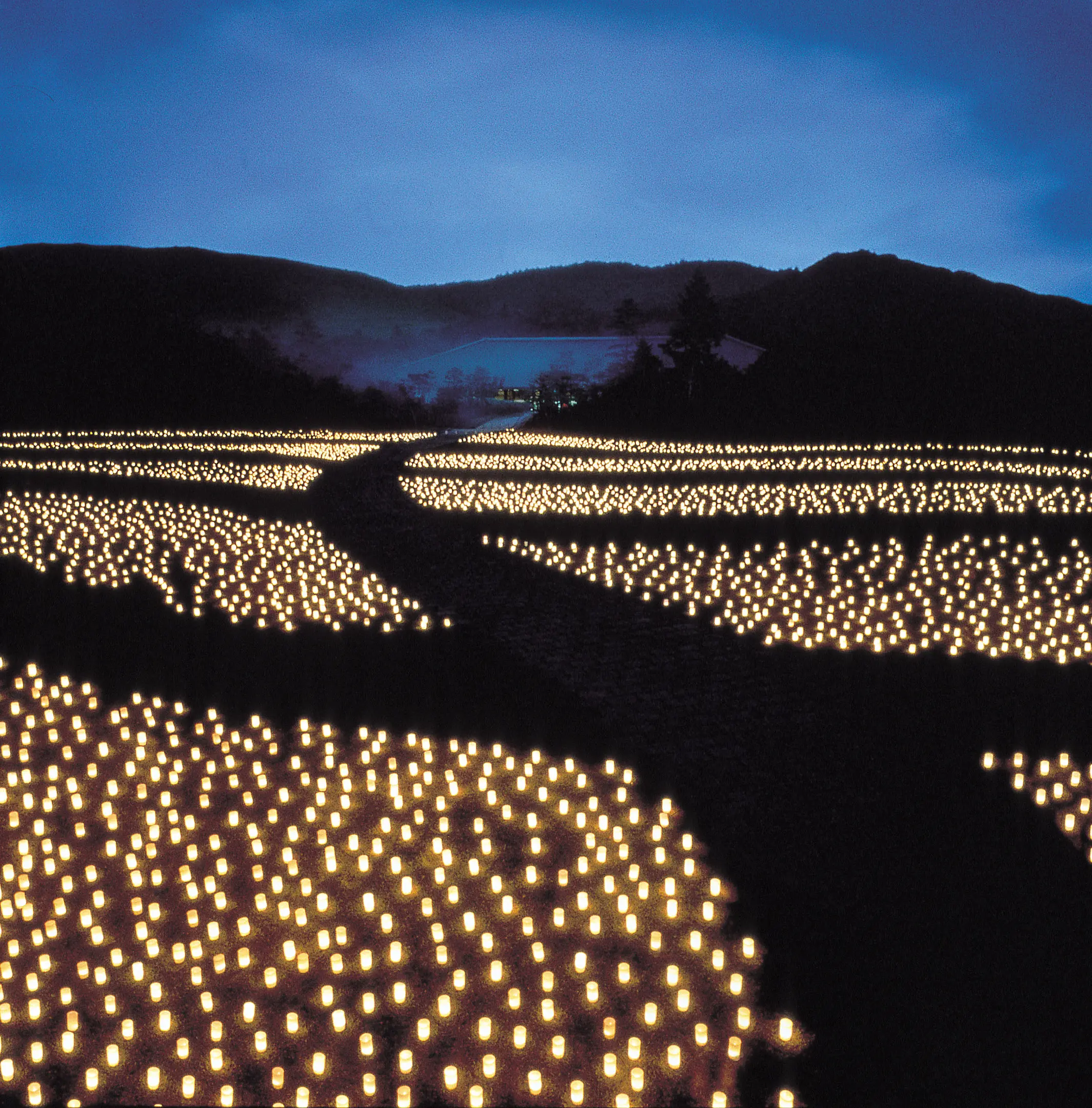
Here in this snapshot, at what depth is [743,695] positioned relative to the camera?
750cm

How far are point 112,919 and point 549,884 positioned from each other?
2.40 metres

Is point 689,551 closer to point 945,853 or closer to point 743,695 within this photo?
point 743,695

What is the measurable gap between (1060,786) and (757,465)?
18.1 metres

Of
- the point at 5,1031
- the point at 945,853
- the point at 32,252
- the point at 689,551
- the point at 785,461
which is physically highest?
the point at 32,252

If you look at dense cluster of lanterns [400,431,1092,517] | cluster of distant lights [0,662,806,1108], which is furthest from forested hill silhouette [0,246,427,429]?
cluster of distant lights [0,662,806,1108]

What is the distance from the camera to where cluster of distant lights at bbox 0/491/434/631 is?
10.3 meters

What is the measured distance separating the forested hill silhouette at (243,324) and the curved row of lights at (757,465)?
21.5 meters

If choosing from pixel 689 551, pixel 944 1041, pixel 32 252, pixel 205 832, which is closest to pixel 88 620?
pixel 205 832

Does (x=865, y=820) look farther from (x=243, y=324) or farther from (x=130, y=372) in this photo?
(x=243, y=324)

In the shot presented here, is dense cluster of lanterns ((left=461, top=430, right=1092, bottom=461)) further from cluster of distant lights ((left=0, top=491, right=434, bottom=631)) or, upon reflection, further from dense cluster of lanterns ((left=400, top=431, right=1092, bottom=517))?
cluster of distant lights ((left=0, top=491, right=434, bottom=631))

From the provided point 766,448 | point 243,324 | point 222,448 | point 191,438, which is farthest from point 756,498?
point 243,324

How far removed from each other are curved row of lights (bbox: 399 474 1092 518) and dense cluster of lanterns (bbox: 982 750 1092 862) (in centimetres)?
1012

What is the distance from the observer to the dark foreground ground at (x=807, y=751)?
3887 millimetres

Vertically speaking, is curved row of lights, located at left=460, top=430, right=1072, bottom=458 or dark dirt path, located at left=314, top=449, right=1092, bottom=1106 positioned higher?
curved row of lights, located at left=460, top=430, right=1072, bottom=458
